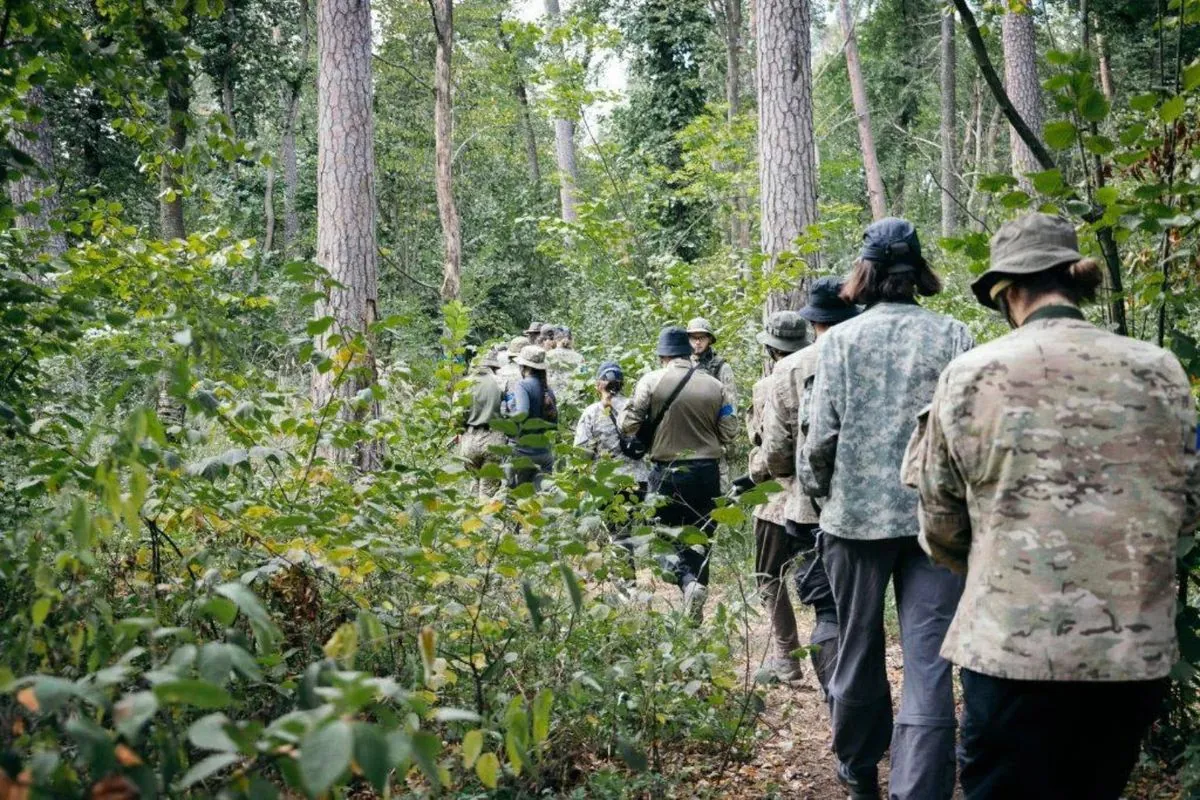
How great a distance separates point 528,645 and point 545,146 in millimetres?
38072

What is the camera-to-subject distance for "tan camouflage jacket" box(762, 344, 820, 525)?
4508 millimetres

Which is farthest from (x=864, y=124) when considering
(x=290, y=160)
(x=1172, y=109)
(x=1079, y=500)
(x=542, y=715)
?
(x=542, y=715)

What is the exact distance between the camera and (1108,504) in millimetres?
2439

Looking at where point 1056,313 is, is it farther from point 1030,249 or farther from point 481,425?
point 481,425

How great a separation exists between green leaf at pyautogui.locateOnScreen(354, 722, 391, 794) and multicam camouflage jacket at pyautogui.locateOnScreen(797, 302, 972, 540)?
267 cm

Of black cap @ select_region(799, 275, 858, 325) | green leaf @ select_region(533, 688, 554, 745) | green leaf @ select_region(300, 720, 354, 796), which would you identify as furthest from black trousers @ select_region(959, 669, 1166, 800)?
black cap @ select_region(799, 275, 858, 325)

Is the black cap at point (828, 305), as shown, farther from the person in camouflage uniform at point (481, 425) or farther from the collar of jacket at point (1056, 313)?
the person in camouflage uniform at point (481, 425)

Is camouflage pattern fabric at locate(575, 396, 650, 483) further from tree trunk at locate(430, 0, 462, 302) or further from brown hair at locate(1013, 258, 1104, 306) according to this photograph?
tree trunk at locate(430, 0, 462, 302)

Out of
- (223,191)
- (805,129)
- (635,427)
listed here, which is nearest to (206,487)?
(635,427)

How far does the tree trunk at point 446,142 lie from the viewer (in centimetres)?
1479

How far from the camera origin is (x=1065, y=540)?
2447 mm

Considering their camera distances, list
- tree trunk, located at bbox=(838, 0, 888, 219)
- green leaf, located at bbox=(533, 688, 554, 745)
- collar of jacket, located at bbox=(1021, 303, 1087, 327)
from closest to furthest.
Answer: green leaf, located at bbox=(533, 688, 554, 745)
collar of jacket, located at bbox=(1021, 303, 1087, 327)
tree trunk, located at bbox=(838, 0, 888, 219)

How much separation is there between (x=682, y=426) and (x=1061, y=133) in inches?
159

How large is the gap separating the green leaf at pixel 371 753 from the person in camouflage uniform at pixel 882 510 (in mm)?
2668
